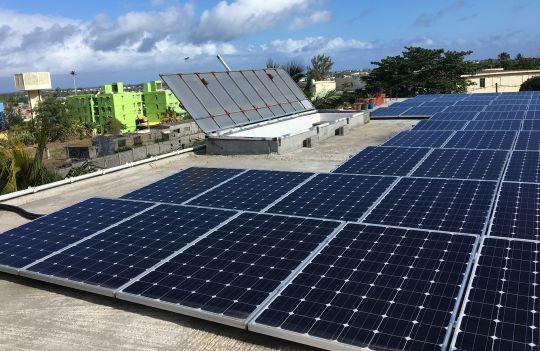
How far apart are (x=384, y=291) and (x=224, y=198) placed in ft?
25.3

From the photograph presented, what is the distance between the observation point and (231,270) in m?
9.55

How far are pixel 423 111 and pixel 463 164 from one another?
19570mm

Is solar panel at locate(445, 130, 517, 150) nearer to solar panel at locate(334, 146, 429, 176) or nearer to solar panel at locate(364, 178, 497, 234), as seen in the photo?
solar panel at locate(334, 146, 429, 176)

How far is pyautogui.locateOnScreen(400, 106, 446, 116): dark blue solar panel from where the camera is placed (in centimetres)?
3553

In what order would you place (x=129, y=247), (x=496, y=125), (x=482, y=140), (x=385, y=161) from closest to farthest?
(x=129, y=247), (x=385, y=161), (x=482, y=140), (x=496, y=125)

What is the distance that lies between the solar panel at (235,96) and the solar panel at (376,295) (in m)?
17.8

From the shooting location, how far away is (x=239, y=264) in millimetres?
9805

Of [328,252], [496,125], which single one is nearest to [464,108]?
[496,125]

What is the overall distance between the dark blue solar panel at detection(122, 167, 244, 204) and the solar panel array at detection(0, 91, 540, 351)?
0.40 feet

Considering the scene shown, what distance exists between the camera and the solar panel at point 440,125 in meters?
28.5

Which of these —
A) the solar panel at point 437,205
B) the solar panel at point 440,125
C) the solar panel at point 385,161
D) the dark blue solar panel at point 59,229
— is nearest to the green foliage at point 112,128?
the solar panel at point 440,125

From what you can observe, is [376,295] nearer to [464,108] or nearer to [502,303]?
[502,303]

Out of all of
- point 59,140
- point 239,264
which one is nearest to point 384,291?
point 239,264

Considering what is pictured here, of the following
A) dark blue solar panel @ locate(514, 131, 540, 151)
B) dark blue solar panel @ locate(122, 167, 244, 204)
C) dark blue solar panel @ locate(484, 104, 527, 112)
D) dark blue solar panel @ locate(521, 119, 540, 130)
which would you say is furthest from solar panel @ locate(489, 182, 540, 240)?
dark blue solar panel @ locate(484, 104, 527, 112)
